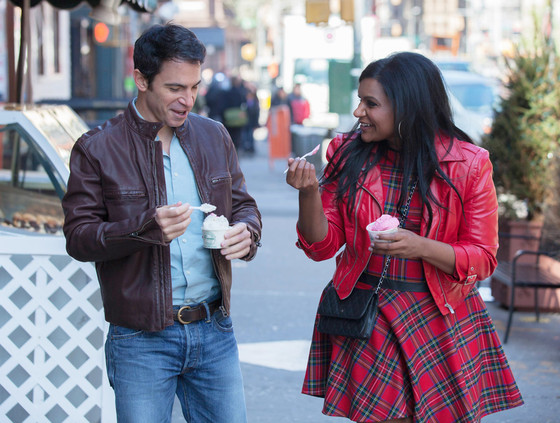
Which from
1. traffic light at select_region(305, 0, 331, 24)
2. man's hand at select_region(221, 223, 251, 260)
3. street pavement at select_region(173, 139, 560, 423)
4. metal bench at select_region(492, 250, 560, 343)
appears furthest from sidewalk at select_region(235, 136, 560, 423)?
traffic light at select_region(305, 0, 331, 24)

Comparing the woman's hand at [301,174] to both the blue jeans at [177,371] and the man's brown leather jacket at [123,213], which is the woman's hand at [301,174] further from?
the blue jeans at [177,371]

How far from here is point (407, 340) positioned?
2949 mm

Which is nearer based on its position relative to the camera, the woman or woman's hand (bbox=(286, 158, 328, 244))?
woman's hand (bbox=(286, 158, 328, 244))

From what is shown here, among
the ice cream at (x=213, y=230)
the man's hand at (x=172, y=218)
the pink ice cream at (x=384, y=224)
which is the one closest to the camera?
the man's hand at (x=172, y=218)

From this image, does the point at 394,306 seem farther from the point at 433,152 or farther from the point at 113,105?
the point at 113,105

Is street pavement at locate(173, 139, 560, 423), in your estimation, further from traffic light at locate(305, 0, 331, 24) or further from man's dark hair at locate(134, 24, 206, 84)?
traffic light at locate(305, 0, 331, 24)

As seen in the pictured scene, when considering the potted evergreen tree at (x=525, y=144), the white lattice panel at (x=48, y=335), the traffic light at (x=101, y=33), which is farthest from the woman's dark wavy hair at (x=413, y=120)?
the traffic light at (x=101, y=33)

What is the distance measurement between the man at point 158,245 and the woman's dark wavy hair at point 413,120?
484 millimetres

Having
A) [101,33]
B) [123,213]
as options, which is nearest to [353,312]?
[123,213]

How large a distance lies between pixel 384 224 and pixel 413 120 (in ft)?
1.39

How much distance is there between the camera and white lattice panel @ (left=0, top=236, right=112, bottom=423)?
397cm

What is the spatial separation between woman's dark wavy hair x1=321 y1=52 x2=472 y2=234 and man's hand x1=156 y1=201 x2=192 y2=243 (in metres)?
0.73

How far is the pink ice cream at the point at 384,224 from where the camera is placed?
2.75m

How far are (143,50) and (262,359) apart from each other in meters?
3.59
